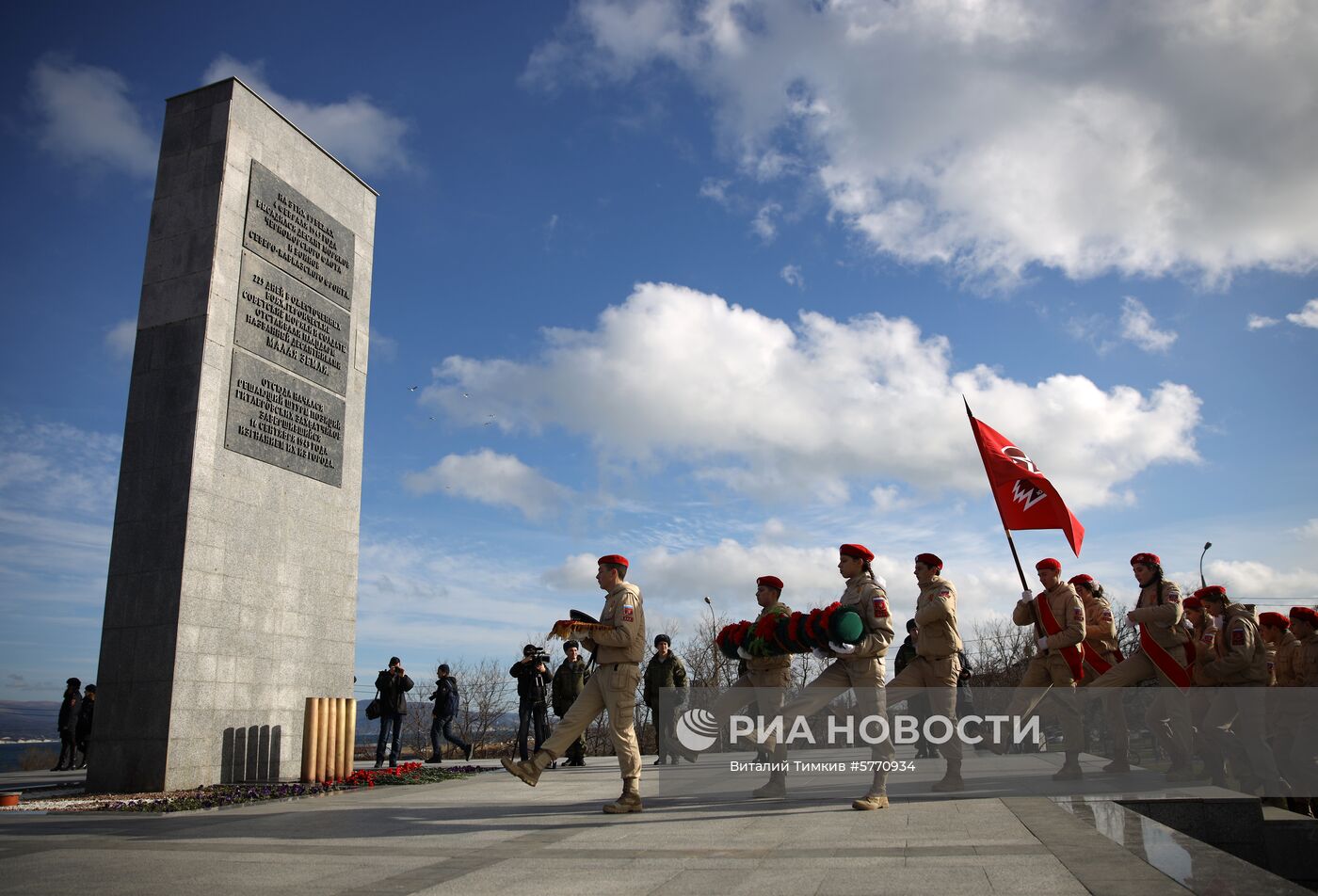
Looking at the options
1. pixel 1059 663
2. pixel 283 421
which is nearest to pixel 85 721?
pixel 283 421

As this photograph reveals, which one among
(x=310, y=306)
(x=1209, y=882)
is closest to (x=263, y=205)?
(x=310, y=306)

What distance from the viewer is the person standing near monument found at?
46.4 feet

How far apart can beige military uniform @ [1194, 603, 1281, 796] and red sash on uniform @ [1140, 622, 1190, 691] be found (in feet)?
1.28

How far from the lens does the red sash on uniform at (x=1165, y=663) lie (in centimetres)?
945

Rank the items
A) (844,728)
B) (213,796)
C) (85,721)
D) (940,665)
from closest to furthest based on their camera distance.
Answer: (940,665) < (213,796) < (844,728) < (85,721)

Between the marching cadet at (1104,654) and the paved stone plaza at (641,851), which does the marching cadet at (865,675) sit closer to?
the paved stone plaza at (641,851)

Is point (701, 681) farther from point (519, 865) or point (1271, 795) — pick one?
point (519, 865)

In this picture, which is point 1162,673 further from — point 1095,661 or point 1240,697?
point 1095,661

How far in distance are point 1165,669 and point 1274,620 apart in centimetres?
200

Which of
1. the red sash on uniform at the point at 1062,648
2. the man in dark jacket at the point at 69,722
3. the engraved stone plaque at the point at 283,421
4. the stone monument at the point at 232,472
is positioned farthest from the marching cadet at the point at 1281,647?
the man in dark jacket at the point at 69,722

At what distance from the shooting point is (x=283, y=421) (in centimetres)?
1339

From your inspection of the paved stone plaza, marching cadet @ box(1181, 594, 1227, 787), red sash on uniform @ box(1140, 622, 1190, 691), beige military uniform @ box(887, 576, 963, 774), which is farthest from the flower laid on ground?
marching cadet @ box(1181, 594, 1227, 787)

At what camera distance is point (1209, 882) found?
4.44 meters

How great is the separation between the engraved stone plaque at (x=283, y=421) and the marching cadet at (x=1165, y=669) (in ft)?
35.0
